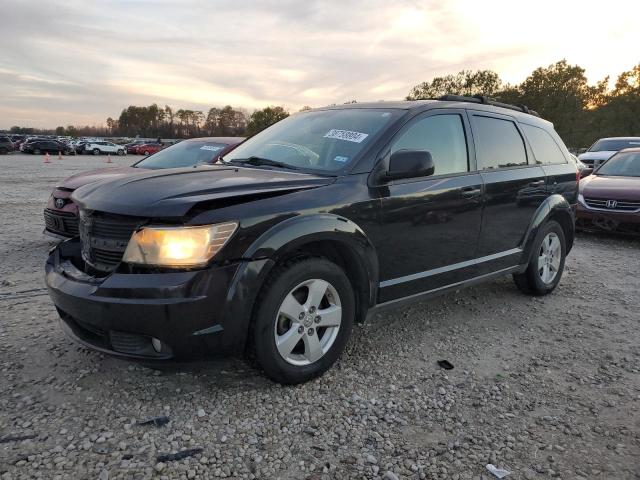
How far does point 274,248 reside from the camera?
108 inches

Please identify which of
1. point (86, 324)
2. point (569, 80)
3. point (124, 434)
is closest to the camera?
point (124, 434)

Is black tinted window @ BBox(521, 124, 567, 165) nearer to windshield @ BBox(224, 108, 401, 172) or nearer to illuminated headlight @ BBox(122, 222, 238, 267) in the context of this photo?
windshield @ BBox(224, 108, 401, 172)

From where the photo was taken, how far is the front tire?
2795 millimetres

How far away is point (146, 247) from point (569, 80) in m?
55.9

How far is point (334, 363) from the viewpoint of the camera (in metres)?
3.33

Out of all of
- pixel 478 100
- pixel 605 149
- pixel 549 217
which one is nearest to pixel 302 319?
pixel 478 100

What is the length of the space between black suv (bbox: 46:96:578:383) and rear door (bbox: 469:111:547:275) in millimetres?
18

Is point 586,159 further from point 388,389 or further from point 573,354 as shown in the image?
point 388,389

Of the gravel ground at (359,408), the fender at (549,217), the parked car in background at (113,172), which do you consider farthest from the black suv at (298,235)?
the parked car in background at (113,172)

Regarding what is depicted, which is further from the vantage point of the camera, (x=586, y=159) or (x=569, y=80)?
(x=569, y=80)

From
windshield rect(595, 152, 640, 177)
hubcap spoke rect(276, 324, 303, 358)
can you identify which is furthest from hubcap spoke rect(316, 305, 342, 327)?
windshield rect(595, 152, 640, 177)

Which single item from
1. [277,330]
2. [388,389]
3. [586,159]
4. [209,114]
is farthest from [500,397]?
[209,114]

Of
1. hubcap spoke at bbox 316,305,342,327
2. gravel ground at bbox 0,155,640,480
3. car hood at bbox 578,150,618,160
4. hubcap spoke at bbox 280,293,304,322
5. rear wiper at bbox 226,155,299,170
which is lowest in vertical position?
gravel ground at bbox 0,155,640,480

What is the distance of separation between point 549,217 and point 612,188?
391 cm
